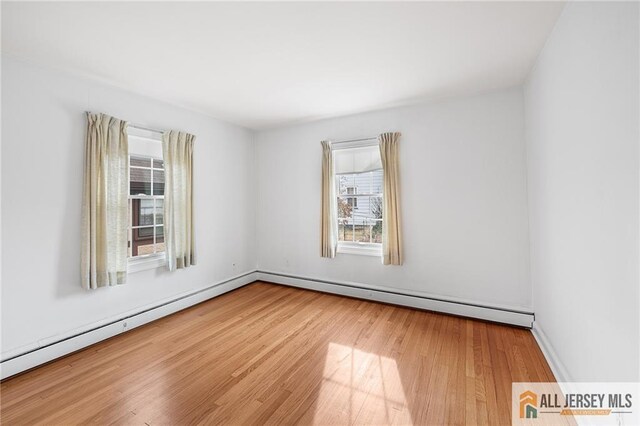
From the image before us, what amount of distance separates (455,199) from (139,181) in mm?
3923

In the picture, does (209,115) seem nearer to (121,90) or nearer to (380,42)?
(121,90)

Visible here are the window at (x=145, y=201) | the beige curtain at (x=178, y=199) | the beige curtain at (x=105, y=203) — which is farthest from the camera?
the beige curtain at (x=178, y=199)

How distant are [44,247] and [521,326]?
4.93m

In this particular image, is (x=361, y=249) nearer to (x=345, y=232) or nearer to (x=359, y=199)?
(x=345, y=232)

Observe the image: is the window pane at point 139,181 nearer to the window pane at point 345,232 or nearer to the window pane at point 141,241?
the window pane at point 141,241

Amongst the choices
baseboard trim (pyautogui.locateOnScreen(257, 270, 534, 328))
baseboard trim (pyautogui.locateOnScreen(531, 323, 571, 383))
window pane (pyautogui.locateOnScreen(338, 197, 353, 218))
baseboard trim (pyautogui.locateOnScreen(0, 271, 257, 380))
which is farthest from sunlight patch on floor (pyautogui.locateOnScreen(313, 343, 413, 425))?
baseboard trim (pyautogui.locateOnScreen(0, 271, 257, 380))

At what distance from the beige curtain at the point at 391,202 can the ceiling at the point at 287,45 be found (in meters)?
0.66

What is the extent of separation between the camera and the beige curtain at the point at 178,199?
3.48 meters

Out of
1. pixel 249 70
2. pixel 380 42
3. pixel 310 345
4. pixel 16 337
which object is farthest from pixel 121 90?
pixel 310 345

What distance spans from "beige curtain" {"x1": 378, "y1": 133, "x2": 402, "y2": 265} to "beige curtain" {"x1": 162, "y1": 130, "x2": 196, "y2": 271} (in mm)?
2643

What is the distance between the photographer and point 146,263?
3320 mm

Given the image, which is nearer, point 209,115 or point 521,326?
point 521,326

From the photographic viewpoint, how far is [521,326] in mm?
3057

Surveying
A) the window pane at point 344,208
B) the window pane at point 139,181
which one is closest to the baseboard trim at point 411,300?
the window pane at point 344,208
